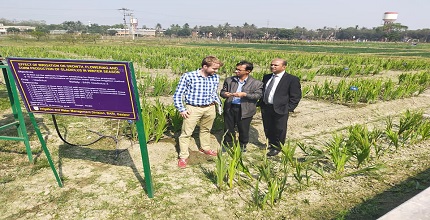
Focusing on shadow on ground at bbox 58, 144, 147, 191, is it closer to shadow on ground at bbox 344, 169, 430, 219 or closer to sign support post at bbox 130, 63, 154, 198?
Answer: sign support post at bbox 130, 63, 154, 198

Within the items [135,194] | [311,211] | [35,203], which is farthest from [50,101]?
[311,211]

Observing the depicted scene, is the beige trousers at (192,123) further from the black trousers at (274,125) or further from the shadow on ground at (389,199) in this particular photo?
the shadow on ground at (389,199)

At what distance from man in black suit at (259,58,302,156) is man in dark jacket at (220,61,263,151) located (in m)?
0.18

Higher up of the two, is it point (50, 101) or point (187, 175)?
point (50, 101)

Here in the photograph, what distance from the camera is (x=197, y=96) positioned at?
3.14 metres

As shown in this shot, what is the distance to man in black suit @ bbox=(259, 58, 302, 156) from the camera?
338 cm

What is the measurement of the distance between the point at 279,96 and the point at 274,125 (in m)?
0.43

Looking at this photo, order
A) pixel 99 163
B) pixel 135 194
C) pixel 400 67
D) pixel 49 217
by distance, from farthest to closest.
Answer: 1. pixel 400 67
2. pixel 99 163
3. pixel 135 194
4. pixel 49 217

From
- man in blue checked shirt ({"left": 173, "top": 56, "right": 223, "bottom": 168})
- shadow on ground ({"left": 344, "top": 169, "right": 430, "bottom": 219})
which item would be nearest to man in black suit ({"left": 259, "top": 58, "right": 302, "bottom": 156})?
man in blue checked shirt ({"left": 173, "top": 56, "right": 223, "bottom": 168})

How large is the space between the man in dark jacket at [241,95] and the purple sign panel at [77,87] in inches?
57.3

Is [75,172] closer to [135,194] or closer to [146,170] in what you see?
[135,194]

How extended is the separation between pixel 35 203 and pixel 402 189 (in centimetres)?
374

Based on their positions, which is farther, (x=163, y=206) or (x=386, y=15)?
(x=386, y=15)

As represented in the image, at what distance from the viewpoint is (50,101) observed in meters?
2.44
